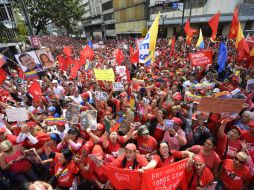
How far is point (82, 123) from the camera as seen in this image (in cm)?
395

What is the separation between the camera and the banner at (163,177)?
244 cm

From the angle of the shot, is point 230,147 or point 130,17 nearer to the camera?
point 230,147

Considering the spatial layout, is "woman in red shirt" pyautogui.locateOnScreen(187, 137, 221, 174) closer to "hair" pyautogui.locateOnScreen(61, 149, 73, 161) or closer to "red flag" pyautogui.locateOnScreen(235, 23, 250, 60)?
"hair" pyautogui.locateOnScreen(61, 149, 73, 161)

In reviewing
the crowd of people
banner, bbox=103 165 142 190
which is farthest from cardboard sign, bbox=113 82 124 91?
banner, bbox=103 165 142 190

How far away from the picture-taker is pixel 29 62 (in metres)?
8.33

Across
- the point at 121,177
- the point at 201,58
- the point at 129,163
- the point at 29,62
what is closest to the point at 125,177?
the point at 121,177

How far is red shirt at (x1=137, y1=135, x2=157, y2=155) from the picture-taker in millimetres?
3691

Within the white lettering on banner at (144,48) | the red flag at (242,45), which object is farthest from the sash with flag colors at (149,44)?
the red flag at (242,45)

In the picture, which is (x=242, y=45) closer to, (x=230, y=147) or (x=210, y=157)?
(x=230, y=147)

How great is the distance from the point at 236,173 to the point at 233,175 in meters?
0.06

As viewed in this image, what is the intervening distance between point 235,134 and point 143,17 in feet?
123

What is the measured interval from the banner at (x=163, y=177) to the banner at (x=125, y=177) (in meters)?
0.13

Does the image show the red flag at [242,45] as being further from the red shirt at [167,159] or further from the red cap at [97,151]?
the red cap at [97,151]

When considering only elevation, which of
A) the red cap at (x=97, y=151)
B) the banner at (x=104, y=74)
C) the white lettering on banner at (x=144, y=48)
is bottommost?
the red cap at (x=97, y=151)
